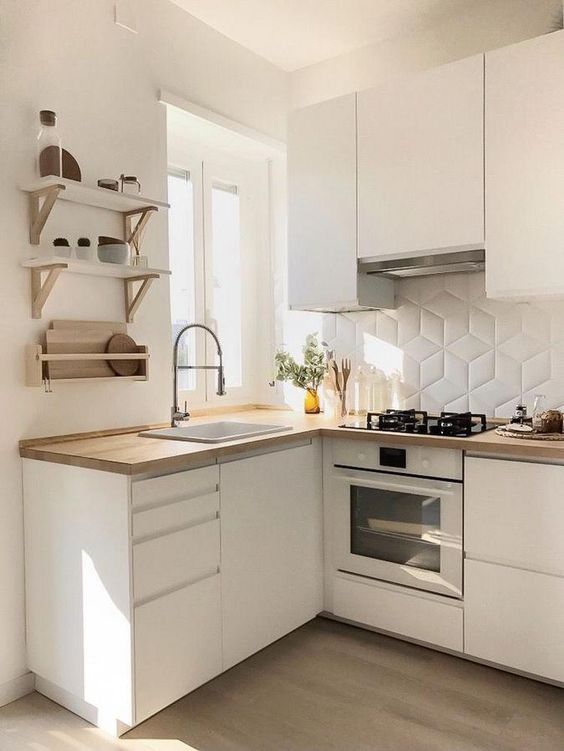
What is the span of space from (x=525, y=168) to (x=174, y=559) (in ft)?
6.42

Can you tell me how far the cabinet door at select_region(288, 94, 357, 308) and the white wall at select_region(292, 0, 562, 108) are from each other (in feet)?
1.50

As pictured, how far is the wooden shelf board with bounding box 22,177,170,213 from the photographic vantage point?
2.21 m

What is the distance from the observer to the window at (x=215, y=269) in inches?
127

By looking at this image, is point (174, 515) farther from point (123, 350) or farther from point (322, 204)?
point (322, 204)

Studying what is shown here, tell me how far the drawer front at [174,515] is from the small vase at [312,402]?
1202 millimetres

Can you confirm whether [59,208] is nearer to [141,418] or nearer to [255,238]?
[141,418]

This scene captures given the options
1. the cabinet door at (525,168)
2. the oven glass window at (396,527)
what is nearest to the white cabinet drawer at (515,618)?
the oven glass window at (396,527)

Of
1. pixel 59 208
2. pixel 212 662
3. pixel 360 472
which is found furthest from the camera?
pixel 360 472

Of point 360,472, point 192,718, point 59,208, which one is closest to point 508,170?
point 360,472

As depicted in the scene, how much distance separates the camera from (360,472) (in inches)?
106

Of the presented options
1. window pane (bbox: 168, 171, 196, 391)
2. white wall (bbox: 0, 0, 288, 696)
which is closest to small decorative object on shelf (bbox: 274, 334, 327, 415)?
window pane (bbox: 168, 171, 196, 391)

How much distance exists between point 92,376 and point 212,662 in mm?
1172

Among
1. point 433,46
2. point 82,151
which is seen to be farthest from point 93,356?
point 433,46

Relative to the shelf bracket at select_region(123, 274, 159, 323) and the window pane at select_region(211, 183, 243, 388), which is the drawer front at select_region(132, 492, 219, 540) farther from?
the window pane at select_region(211, 183, 243, 388)
